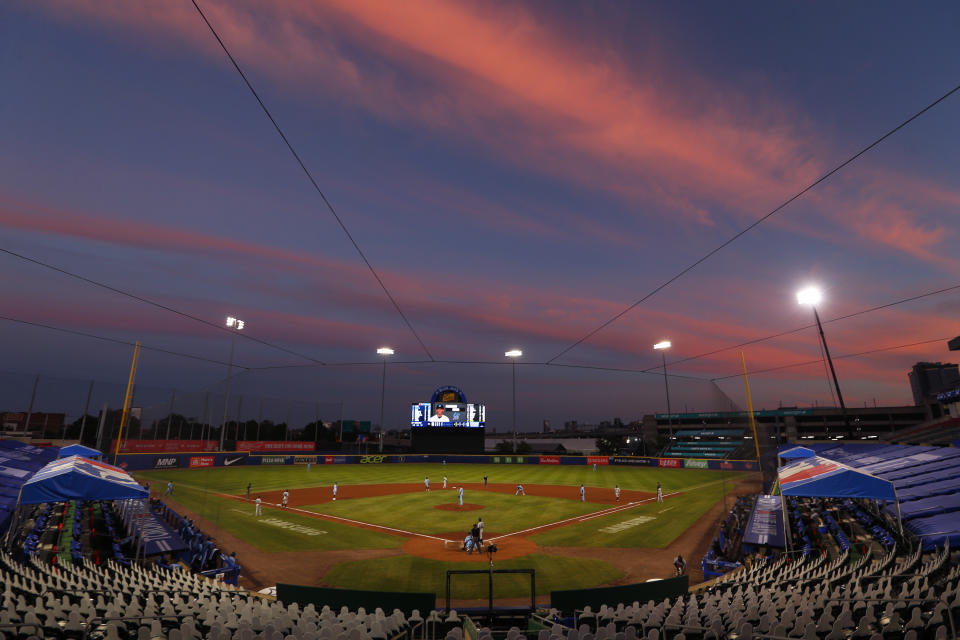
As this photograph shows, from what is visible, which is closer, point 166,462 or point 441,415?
point 166,462

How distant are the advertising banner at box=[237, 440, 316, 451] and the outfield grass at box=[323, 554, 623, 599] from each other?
5624 cm

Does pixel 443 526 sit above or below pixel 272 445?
below

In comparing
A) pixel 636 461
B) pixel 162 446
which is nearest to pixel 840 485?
pixel 636 461

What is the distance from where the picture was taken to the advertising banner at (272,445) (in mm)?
68375

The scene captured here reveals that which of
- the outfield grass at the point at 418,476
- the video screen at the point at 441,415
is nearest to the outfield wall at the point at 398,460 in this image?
the outfield grass at the point at 418,476

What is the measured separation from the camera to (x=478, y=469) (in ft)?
214

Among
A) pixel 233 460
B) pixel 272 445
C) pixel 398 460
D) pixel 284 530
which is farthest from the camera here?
pixel 272 445

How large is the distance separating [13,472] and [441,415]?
52.6m

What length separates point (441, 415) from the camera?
239 ft

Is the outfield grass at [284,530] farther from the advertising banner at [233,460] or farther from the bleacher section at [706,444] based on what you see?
the bleacher section at [706,444]

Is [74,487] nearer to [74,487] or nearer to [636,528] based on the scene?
[74,487]

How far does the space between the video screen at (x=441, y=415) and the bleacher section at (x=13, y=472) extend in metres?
43.1

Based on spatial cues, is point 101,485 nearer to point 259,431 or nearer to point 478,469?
point 478,469

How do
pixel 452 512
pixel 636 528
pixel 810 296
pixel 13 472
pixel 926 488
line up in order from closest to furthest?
pixel 926 488 < pixel 13 472 < pixel 636 528 < pixel 452 512 < pixel 810 296
